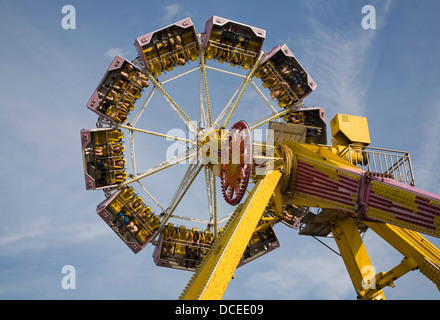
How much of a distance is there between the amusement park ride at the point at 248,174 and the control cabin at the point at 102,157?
0.05 m

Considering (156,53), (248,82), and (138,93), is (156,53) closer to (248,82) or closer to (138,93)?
(138,93)

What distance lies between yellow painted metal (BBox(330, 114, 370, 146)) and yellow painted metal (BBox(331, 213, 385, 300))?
338cm

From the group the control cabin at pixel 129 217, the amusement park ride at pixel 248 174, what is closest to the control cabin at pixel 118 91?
the amusement park ride at pixel 248 174

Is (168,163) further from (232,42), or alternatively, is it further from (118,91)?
(232,42)

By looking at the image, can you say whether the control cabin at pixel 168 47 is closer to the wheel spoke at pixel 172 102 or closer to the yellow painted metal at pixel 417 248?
the wheel spoke at pixel 172 102

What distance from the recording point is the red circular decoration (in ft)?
56.4

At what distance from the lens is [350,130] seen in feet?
60.1

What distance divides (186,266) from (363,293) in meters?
11.1

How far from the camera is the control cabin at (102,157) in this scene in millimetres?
23891

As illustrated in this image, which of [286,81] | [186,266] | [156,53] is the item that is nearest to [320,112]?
[286,81]

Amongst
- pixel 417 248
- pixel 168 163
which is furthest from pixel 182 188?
pixel 417 248

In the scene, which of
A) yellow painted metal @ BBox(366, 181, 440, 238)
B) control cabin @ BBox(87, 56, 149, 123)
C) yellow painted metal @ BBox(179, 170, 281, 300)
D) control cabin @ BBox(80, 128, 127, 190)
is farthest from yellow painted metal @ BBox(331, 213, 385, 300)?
control cabin @ BBox(87, 56, 149, 123)

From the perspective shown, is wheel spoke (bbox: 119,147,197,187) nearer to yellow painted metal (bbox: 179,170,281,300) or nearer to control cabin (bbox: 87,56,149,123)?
control cabin (bbox: 87,56,149,123)

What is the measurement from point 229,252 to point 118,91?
13652 millimetres
